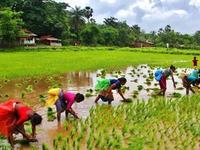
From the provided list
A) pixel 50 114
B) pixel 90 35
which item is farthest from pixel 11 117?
pixel 90 35

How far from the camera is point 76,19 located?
292 ft

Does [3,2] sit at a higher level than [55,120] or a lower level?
higher

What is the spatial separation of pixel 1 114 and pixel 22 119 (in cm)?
47

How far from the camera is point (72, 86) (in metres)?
21.2

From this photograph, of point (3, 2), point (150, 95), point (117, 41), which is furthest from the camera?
point (117, 41)

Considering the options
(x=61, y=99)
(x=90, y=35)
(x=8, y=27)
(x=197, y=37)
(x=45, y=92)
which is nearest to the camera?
(x=61, y=99)

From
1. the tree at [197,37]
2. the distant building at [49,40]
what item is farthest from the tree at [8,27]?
the tree at [197,37]

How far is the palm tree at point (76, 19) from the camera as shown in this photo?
284 feet

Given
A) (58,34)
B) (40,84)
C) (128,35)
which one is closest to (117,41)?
(128,35)

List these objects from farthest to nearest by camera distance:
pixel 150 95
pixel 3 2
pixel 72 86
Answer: pixel 3 2, pixel 72 86, pixel 150 95

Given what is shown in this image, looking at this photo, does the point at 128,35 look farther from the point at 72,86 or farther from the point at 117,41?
the point at 72,86

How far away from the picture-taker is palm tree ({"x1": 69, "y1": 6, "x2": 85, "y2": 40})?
86488 millimetres

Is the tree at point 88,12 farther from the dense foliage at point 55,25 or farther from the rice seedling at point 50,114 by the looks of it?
the rice seedling at point 50,114

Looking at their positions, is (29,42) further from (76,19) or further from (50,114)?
(50,114)
